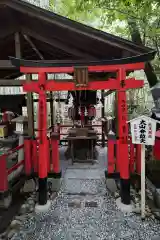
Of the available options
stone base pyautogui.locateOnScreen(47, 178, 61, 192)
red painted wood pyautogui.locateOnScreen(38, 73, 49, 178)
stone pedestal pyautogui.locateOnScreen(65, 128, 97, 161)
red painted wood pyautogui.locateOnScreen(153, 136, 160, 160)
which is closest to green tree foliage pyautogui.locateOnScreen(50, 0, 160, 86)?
red painted wood pyautogui.locateOnScreen(153, 136, 160, 160)

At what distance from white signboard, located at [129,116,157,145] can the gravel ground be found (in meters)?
1.72

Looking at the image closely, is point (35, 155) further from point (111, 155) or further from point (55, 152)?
point (111, 155)

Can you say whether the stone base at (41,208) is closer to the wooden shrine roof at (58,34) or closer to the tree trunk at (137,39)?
the wooden shrine roof at (58,34)

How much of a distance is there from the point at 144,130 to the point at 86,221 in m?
2.34

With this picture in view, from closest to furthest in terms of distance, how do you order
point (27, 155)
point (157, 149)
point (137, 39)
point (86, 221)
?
point (86, 221), point (27, 155), point (157, 149), point (137, 39)

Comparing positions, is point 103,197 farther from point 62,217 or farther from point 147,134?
point 147,134

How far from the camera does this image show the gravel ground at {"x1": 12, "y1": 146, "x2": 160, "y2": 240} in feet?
12.6

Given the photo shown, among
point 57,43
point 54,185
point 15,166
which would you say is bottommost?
point 54,185

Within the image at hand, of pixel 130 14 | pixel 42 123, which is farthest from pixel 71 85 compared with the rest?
pixel 130 14

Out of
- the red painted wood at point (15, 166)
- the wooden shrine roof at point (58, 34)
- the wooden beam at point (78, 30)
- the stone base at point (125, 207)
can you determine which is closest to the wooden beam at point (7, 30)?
the wooden shrine roof at point (58, 34)

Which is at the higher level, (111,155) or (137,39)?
(137,39)

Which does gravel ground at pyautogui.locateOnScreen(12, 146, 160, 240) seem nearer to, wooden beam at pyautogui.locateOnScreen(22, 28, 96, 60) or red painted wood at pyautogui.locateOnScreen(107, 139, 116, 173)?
red painted wood at pyautogui.locateOnScreen(107, 139, 116, 173)

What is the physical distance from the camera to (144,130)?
4.29 m

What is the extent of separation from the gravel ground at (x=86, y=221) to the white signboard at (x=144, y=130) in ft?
5.65
